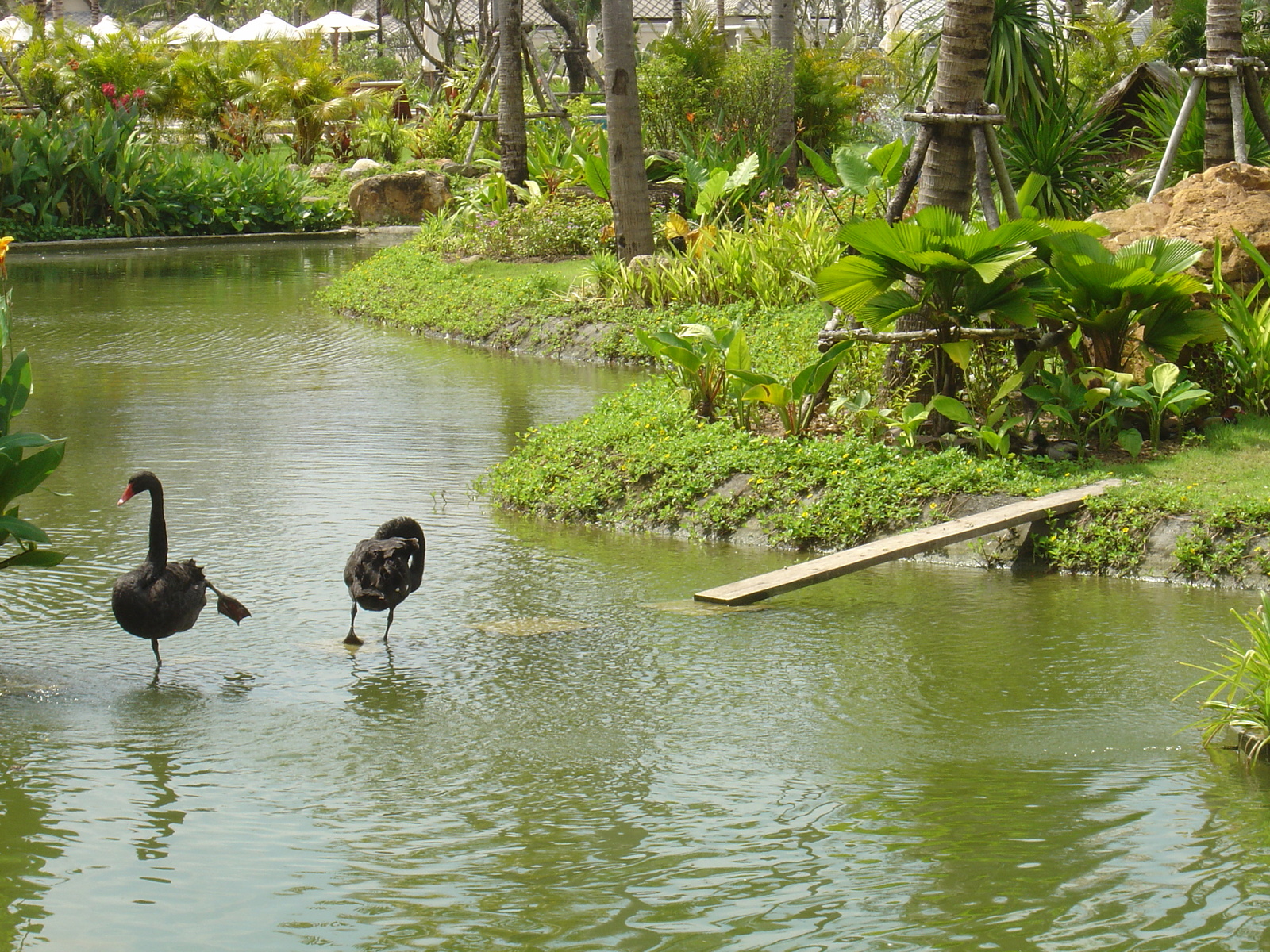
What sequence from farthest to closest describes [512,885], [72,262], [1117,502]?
[72,262]
[1117,502]
[512,885]

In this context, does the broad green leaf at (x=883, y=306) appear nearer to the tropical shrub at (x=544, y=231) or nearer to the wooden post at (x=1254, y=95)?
the wooden post at (x=1254, y=95)

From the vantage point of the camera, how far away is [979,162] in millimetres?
8578

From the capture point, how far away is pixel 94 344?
15.1m

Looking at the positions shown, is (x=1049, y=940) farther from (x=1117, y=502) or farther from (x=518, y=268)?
(x=518, y=268)

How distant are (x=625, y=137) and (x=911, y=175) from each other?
7163mm

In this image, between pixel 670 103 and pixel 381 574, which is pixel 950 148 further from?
pixel 670 103

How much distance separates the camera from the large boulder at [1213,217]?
8969 millimetres

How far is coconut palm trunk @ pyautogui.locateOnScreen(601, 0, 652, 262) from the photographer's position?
48.5 ft

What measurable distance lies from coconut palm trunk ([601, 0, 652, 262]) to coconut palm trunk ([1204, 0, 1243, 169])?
588cm

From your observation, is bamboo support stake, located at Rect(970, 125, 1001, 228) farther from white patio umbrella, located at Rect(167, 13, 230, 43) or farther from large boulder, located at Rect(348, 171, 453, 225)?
white patio umbrella, located at Rect(167, 13, 230, 43)

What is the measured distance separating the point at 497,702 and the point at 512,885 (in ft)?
5.32

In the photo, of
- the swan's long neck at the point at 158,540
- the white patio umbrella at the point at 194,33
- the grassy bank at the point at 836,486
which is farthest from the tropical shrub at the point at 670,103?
the white patio umbrella at the point at 194,33

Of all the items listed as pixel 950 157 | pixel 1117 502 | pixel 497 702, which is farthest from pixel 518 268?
pixel 497 702

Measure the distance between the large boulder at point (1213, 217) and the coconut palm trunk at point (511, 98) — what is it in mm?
12858
